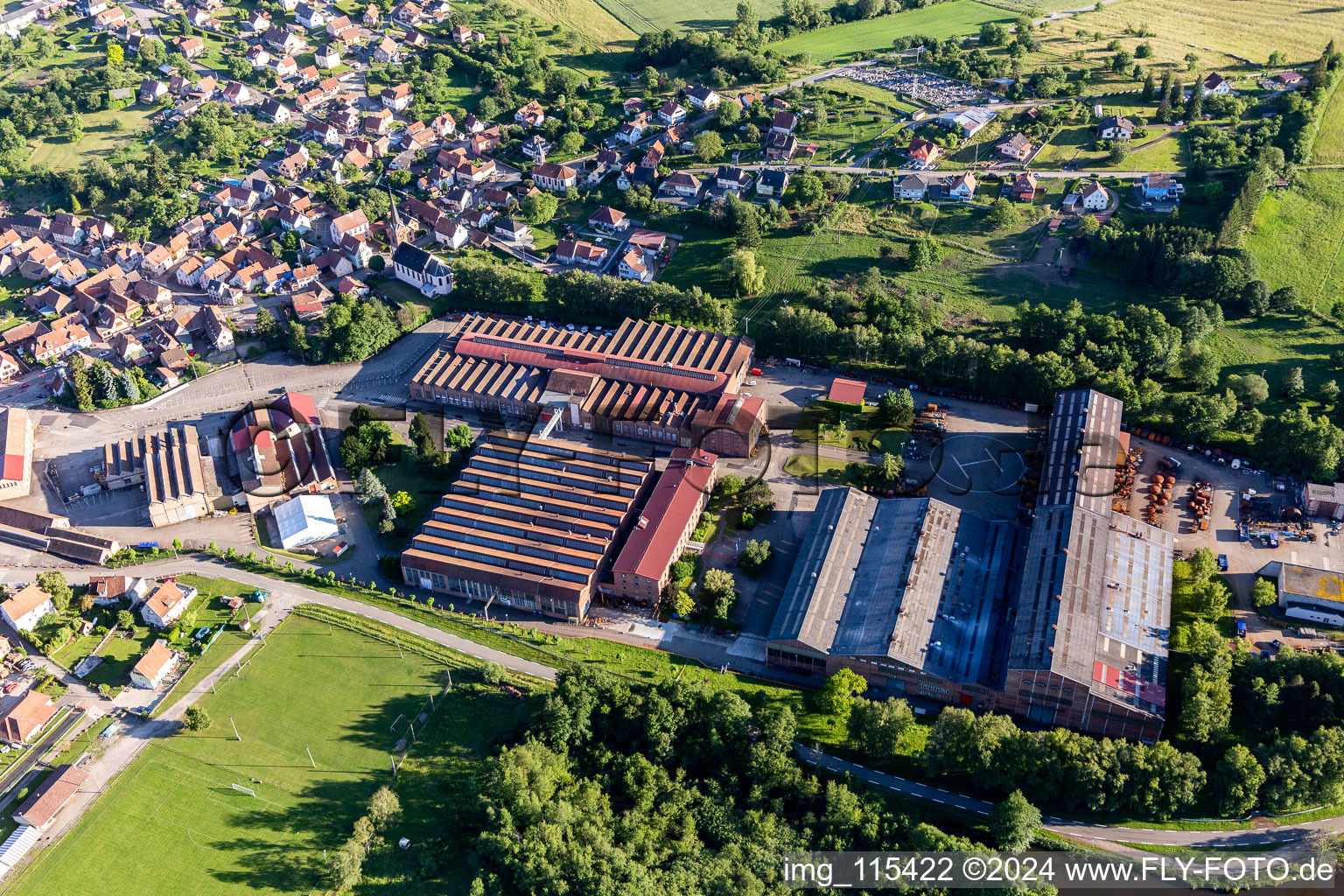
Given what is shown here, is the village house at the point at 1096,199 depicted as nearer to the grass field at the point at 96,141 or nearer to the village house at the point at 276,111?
the village house at the point at 276,111

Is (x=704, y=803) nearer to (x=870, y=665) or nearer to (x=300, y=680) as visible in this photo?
(x=870, y=665)

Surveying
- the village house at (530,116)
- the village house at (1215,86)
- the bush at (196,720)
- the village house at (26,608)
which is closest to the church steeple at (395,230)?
the village house at (530,116)

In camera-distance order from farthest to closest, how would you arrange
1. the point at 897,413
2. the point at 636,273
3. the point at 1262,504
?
1. the point at 636,273
2. the point at 897,413
3. the point at 1262,504

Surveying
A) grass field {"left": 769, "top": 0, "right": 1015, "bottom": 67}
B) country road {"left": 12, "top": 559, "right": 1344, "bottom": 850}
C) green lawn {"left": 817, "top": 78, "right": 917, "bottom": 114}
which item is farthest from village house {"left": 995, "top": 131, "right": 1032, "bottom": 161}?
country road {"left": 12, "top": 559, "right": 1344, "bottom": 850}

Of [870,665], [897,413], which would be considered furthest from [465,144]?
[870,665]

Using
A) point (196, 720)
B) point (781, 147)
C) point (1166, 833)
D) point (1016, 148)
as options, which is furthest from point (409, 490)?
point (1016, 148)

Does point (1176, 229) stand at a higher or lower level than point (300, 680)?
higher

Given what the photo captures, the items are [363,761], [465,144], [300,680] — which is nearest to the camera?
[363,761]

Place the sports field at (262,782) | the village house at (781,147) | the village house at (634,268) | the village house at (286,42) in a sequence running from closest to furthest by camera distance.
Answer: the sports field at (262,782), the village house at (634,268), the village house at (781,147), the village house at (286,42)
